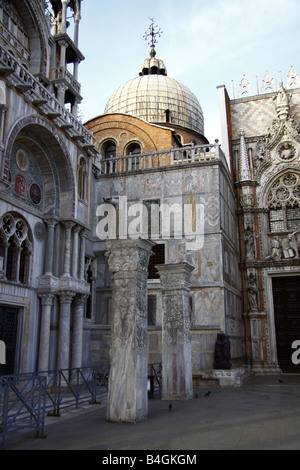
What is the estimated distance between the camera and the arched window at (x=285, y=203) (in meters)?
21.6

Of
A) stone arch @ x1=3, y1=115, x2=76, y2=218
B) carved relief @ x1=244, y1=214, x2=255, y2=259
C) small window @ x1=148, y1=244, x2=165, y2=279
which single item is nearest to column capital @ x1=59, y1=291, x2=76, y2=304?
stone arch @ x1=3, y1=115, x2=76, y2=218

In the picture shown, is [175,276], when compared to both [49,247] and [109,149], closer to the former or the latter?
[49,247]

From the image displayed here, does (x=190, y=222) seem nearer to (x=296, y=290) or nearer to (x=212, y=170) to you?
(x=212, y=170)

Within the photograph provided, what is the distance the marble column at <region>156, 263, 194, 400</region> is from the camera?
11.4 m

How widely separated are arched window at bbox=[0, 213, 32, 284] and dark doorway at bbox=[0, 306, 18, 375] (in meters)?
1.01

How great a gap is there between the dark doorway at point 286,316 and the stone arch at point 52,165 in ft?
37.0

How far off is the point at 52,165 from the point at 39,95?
2.64m

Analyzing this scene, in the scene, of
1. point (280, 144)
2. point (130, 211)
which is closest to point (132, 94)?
point (280, 144)

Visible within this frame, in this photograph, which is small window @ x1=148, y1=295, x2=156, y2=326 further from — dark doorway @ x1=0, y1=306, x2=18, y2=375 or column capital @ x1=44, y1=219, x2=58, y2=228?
dark doorway @ x1=0, y1=306, x2=18, y2=375

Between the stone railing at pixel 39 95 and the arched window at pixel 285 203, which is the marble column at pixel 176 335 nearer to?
the stone railing at pixel 39 95

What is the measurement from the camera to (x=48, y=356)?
13.9 m

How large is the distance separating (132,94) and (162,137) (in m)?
11.3

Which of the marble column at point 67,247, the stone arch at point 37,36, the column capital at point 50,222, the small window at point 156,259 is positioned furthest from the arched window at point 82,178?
the stone arch at point 37,36

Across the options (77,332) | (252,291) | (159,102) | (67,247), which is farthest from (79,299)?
(159,102)
